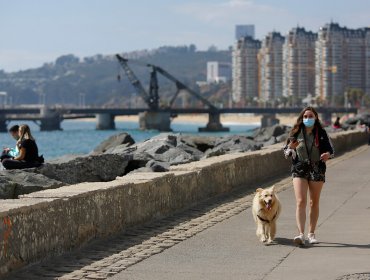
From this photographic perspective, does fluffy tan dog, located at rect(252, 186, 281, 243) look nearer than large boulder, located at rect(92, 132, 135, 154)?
Yes

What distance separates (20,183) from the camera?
14.0 meters

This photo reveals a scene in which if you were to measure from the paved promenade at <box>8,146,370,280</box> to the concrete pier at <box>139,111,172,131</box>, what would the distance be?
564 ft

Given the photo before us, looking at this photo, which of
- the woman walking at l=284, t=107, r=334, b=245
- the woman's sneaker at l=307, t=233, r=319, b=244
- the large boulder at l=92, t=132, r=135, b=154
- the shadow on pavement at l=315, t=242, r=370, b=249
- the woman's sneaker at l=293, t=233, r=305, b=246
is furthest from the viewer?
the large boulder at l=92, t=132, r=135, b=154

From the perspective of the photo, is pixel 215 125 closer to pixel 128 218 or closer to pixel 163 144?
pixel 163 144

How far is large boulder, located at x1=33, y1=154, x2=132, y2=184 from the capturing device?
16.8 meters

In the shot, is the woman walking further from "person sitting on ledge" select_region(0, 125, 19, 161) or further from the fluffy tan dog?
"person sitting on ledge" select_region(0, 125, 19, 161)

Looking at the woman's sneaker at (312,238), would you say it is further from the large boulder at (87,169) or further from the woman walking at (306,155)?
the large boulder at (87,169)

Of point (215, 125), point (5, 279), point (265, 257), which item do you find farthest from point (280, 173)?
point (215, 125)

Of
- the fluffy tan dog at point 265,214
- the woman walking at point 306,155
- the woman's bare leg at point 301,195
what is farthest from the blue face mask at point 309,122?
the fluffy tan dog at point 265,214

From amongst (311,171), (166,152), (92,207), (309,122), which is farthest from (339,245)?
(166,152)

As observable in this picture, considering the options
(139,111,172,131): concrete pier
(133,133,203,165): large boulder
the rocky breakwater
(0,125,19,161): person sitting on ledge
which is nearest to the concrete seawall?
the rocky breakwater

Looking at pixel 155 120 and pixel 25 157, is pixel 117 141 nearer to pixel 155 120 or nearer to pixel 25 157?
pixel 25 157

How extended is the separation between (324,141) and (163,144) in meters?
18.3

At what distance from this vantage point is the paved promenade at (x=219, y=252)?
860cm
